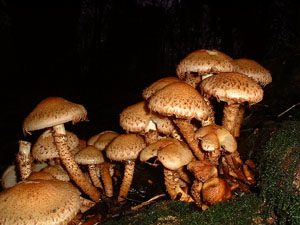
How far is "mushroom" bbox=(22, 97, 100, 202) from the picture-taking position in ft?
7.87

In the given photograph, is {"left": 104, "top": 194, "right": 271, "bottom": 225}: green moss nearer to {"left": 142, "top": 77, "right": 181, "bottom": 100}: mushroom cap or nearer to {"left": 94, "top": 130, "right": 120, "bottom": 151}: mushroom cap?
{"left": 94, "top": 130, "right": 120, "bottom": 151}: mushroom cap

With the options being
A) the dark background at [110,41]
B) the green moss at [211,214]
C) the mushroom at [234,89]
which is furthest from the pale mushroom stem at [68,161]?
the dark background at [110,41]

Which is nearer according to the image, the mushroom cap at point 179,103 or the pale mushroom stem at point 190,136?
the mushroom cap at point 179,103

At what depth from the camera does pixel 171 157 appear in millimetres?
2180

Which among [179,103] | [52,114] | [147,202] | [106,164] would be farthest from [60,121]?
[147,202]

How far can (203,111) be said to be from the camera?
2092 mm

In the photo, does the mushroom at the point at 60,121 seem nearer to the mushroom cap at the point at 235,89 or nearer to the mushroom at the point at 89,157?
the mushroom at the point at 89,157

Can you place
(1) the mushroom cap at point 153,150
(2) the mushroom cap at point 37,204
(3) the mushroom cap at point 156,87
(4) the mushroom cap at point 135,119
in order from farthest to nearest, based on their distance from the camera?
1. (4) the mushroom cap at point 135,119
2. (3) the mushroom cap at point 156,87
3. (1) the mushroom cap at point 153,150
4. (2) the mushroom cap at point 37,204

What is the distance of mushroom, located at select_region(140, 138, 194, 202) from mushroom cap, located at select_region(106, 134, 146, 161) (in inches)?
10.3

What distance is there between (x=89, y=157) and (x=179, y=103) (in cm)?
133

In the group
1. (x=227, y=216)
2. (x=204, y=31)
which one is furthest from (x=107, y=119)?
(x=227, y=216)

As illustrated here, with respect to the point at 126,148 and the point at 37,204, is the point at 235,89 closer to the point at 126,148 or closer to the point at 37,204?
the point at 126,148

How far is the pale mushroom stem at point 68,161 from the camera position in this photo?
2721 millimetres

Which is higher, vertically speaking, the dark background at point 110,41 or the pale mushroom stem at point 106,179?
the dark background at point 110,41
